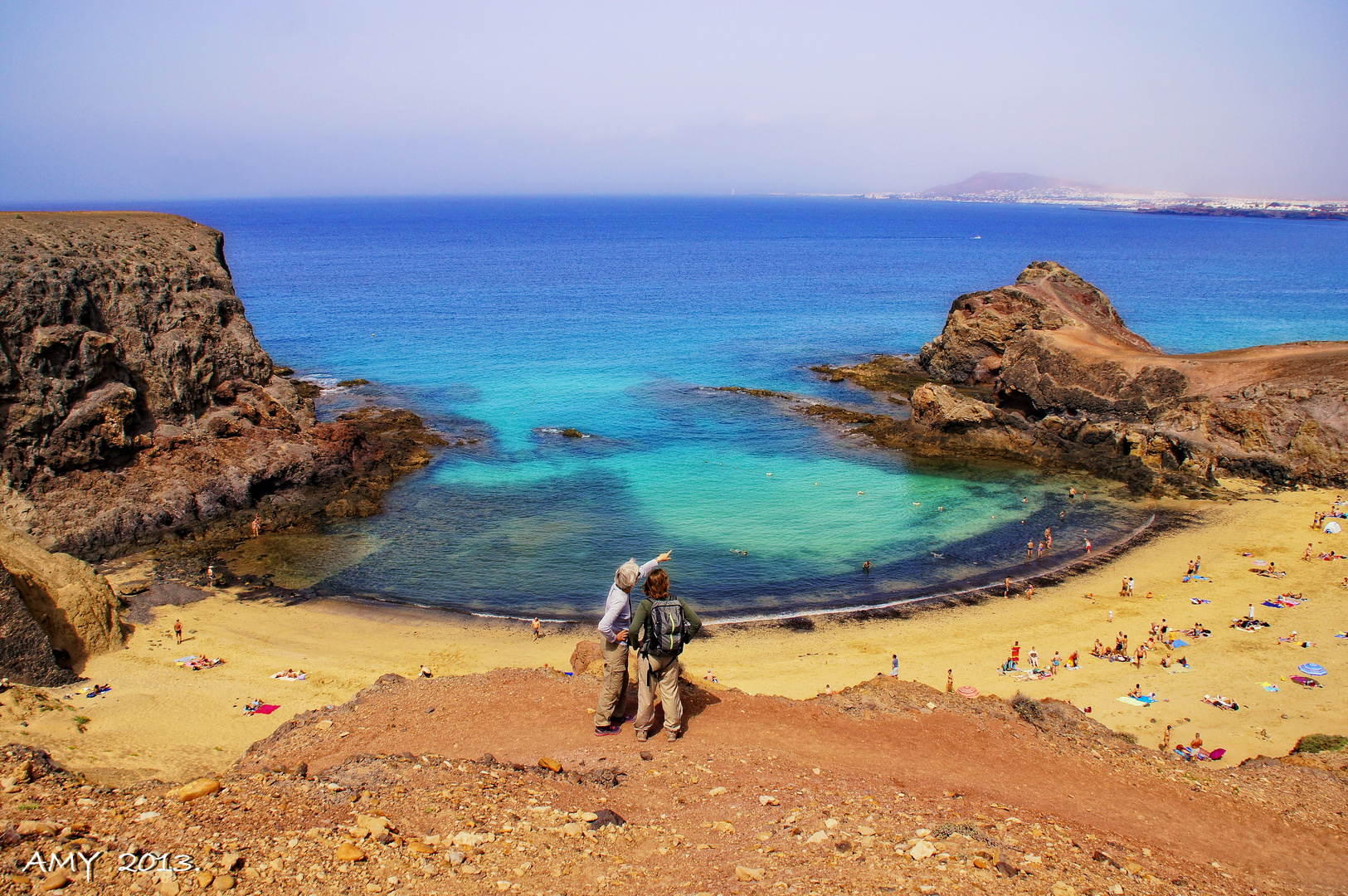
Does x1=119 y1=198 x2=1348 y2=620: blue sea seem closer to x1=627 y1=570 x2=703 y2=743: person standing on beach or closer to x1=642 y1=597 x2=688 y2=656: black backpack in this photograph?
x1=627 y1=570 x2=703 y2=743: person standing on beach

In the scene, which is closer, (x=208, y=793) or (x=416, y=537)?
(x=208, y=793)

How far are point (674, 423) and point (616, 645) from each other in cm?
Answer: 3439

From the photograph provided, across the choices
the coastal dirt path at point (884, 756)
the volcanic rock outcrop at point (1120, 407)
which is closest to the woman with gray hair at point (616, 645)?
the coastal dirt path at point (884, 756)

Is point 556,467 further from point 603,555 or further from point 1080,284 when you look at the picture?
point 1080,284

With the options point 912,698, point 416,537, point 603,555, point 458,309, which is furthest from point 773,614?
point 458,309

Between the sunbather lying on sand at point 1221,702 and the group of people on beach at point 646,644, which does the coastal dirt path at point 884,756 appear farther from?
the sunbather lying on sand at point 1221,702

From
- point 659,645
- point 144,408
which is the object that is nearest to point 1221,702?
point 659,645

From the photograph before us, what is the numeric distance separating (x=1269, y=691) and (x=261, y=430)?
34.9 metres

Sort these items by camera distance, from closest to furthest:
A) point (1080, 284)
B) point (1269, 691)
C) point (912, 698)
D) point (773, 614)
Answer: point (912, 698) → point (1269, 691) → point (773, 614) → point (1080, 284)

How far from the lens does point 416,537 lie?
98.1ft

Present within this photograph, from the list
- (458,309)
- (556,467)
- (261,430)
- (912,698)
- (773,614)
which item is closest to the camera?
(912,698)

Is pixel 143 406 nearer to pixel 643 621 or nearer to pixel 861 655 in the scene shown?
pixel 861 655

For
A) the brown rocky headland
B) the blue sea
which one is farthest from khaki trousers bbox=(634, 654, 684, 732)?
the brown rocky headland

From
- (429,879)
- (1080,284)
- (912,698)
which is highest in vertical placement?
(1080,284)
